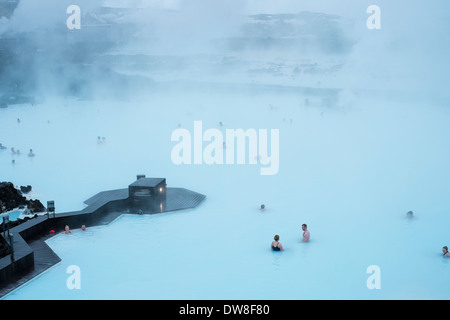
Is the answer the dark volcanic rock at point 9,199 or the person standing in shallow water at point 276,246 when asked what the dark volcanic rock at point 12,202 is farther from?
the person standing in shallow water at point 276,246

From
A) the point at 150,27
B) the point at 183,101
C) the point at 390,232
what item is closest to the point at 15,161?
the point at 390,232

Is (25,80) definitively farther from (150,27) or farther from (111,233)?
(111,233)

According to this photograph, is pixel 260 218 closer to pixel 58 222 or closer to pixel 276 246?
pixel 276 246

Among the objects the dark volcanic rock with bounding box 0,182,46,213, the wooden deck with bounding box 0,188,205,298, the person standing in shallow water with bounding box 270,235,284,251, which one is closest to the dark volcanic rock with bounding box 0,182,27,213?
the dark volcanic rock with bounding box 0,182,46,213

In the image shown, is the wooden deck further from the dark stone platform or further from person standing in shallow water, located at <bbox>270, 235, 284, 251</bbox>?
person standing in shallow water, located at <bbox>270, 235, 284, 251</bbox>

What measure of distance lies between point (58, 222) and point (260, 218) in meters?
5.10

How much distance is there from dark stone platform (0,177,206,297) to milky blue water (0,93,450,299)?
9.7 inches

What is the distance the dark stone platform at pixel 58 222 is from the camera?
20.5ft

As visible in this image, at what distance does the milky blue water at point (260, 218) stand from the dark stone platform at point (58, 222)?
0.25 m

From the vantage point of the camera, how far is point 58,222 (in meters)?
8.79

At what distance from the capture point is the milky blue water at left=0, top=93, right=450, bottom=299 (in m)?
6.73

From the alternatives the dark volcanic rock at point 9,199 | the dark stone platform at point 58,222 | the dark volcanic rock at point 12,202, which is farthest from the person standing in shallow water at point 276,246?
the dark volcanic rock at point 9,199

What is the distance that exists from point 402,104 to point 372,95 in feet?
14.1

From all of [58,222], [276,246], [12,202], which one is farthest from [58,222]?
[276,246]
